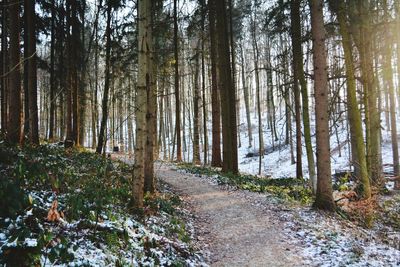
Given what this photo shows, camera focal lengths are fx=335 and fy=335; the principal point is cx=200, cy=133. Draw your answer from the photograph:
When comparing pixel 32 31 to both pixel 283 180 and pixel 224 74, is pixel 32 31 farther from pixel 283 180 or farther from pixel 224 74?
pixel 283 180

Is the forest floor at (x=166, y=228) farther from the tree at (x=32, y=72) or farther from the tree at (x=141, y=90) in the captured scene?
the tree at (x=32, y=72)

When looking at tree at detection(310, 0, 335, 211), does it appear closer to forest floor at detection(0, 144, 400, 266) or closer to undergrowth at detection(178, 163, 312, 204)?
forest floor at detection(0, 144, 400, 266)

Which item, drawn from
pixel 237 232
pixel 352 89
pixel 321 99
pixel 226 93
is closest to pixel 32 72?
pixel 226 93

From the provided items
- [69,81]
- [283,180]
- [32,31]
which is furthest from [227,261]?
[69,81]

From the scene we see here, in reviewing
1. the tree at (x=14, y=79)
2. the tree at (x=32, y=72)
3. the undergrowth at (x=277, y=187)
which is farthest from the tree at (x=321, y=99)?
the tree at (x=32, y=72)

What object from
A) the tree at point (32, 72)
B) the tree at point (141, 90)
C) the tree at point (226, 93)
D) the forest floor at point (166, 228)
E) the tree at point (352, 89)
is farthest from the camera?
the tree at point (226, 93)

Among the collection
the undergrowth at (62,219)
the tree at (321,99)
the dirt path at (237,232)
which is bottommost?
the dirt path at (237,232)

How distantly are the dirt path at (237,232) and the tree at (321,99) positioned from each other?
156 cm

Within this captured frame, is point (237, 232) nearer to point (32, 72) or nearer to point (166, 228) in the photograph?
point (166, 228)

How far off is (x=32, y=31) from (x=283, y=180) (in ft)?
38.8

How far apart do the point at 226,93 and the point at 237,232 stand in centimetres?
871

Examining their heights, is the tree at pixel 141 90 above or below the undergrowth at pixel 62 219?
above

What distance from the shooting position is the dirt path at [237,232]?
5.77m

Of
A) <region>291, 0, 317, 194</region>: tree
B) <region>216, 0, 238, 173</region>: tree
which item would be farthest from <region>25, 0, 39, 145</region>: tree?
<region>291, 0, 317, 194</region>: tree
